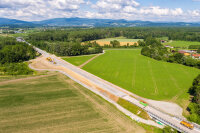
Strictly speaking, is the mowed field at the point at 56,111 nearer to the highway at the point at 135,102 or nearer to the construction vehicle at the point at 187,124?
the highway at the point at 135,102

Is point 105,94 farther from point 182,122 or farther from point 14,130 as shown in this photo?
point 14,130

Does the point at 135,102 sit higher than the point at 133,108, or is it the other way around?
the point at 135,102

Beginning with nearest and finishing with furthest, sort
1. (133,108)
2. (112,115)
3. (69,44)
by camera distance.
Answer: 1. (112,115)
2. (133,108)
3. (69,44)

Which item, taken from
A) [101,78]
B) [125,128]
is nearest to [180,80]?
[101,78]

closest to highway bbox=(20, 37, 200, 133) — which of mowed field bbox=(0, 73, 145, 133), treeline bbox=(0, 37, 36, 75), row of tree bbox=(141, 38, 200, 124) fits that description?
row of tree bbox=(141, 38, 200, 124)

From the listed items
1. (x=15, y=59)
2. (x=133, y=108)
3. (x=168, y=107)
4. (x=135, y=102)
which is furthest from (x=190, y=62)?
(x=15, y=59)

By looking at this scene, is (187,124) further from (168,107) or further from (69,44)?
(69,44)

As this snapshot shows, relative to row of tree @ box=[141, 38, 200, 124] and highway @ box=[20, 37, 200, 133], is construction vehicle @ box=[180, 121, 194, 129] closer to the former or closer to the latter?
highway @ box=[20, 37, 200, 133]
